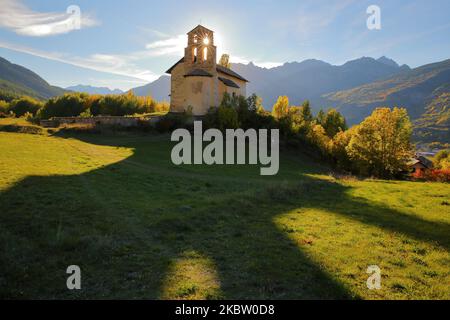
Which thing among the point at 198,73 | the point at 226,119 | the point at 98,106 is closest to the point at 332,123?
the point at 226,119

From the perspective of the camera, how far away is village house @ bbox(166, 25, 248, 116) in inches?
2749

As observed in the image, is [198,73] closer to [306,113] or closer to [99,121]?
[99,121]

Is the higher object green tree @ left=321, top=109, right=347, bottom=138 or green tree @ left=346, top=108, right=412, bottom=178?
green tree @ left=321, top=109, right=347, bottom=138

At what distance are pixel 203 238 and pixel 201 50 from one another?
62.0m

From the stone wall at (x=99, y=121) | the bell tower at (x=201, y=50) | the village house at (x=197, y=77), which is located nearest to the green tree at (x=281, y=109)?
the village house at (x=197, y=77)

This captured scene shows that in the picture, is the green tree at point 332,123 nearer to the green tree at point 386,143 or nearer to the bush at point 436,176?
the bush at point 436,176

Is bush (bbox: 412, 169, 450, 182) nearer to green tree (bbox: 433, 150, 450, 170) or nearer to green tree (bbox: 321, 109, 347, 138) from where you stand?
green tree (bbox: 433, 150, 450, 170)

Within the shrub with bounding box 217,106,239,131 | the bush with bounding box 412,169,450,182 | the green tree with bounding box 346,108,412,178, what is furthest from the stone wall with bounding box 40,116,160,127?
the bush with bounding box 412,169,450,182

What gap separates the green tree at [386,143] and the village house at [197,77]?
31.8 metres

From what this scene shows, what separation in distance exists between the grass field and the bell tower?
157 feet

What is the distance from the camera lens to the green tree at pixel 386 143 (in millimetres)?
53750

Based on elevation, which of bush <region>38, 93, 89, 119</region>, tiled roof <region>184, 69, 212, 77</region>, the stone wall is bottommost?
the stone wall

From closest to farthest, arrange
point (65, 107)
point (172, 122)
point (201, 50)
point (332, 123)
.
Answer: point (172, 122) → point (201, 50) → point (65, 107) → point (332, 123)

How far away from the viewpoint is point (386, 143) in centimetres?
5428
